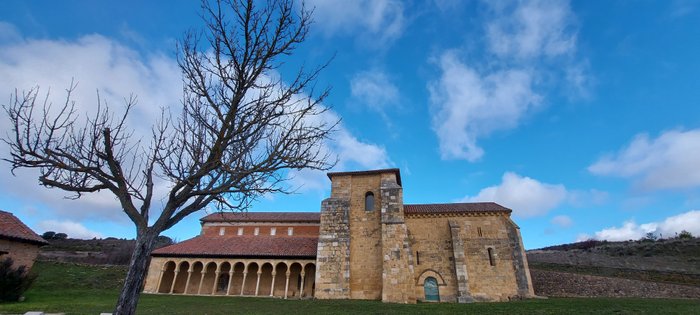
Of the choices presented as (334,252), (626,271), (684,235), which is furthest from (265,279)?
(684,235)

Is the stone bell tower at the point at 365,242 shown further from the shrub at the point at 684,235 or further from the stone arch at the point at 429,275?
the shrub at the point at 684,235

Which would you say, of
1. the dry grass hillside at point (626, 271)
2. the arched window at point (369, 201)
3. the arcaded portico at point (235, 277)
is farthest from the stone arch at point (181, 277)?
the dry grass hillside at point (626, 271)

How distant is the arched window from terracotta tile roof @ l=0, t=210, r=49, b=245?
758 inches

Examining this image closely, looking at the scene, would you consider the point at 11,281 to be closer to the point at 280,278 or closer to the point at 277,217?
the point at 280,278

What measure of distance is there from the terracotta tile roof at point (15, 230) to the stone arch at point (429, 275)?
22.4m

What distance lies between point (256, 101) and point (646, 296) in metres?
26.9

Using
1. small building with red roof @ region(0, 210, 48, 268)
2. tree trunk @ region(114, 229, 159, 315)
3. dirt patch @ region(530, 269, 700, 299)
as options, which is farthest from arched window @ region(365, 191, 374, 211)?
small building with red roof @ region(0, 210, 48, 268)

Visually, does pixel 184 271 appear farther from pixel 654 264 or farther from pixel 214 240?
pixel 654 264

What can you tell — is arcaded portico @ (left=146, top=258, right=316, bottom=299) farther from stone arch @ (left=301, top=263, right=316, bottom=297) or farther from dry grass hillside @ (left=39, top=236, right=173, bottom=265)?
dry grass hillside @ (left=39, top=236, right=173, bottom=265)

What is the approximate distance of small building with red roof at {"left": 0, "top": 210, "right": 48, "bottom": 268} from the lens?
16609 mm

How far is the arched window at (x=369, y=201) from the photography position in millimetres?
20656

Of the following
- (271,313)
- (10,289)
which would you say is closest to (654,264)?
(271,313)

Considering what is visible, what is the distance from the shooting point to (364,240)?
19750 millimetres

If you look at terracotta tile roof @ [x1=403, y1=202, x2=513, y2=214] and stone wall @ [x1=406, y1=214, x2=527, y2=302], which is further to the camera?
terracotta tile roof @ [x1=403, y1=202, x2=513, y2=214]
